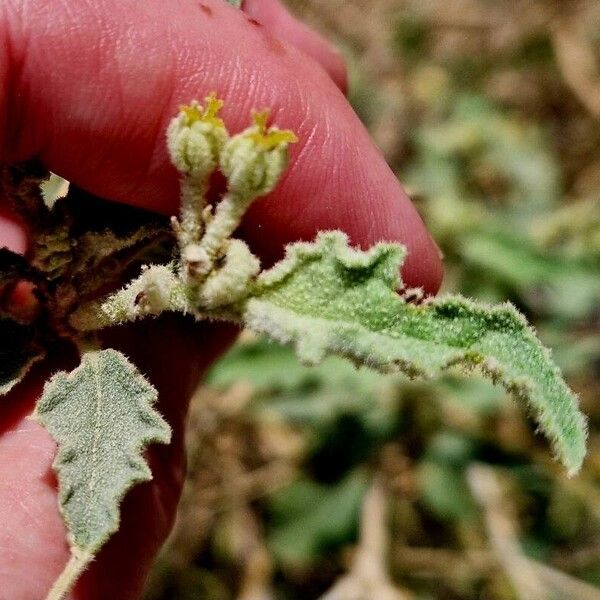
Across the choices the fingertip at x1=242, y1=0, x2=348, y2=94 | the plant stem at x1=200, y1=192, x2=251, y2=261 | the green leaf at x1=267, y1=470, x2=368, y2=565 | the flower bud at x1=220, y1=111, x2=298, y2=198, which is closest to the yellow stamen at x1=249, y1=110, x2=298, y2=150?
the flower bud at x1=220, y1=111, x2=298, y2=198

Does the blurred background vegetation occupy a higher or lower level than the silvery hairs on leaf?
lower

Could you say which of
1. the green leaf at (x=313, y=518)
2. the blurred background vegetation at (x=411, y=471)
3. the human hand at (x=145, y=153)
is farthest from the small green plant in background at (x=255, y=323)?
the green leaf at (x=313, y=518)

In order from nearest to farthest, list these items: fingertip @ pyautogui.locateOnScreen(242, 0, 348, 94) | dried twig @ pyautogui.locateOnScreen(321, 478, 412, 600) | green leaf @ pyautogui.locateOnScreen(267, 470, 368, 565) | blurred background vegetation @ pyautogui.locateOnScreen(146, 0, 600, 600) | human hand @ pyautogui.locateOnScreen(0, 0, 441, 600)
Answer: human hand @ pyautogui.locateOnScreen(0, 0, 441, 600) → fingertip @ pyautogui.locateOnScreen(242, 0, 348, 94) → dried twig @ pyautogui.locateOnScreen(321, 478, 412, 600) → blurred background vegetation @ pyautogui.locateOnScreen(146, 0, 600, 600) → green leaf @ pyautogui.locateOnScreen(267, 470, 368, 565)

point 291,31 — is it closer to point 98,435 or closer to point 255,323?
point 255,323

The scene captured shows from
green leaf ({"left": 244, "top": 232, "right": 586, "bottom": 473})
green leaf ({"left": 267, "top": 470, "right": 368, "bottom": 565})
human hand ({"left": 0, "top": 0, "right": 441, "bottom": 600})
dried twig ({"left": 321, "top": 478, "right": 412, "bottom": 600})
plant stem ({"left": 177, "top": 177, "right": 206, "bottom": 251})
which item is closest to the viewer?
green leaf ({"left": 244, "top": 232, "right": 586, "bottom": 473})

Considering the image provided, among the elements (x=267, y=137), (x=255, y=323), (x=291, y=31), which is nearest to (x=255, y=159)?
(x=267, y=137)

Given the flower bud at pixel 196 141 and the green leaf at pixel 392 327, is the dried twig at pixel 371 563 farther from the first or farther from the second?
the flower bud at pixel 196 141

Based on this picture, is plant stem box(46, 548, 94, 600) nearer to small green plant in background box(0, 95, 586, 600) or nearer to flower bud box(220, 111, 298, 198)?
small green plant in background box(0, 95, 586, 600)
